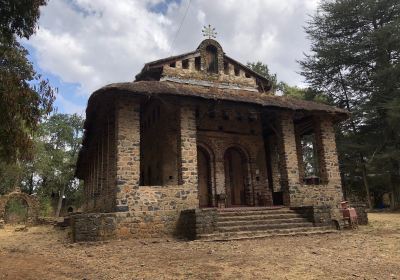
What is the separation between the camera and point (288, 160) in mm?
13875

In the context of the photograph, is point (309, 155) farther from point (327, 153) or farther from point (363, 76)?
point (327, 153)

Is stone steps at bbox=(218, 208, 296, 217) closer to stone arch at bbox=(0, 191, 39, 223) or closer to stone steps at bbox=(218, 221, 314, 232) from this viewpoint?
stone steps at bbox=(218, 221, 314, 232)

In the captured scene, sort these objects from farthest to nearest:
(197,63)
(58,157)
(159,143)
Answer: (58,157) < (197,63) < (159,143)

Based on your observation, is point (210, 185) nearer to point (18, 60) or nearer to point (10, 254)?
point (10, 254)

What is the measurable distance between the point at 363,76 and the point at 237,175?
14.0 meters

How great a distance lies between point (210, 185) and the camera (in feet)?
49.3

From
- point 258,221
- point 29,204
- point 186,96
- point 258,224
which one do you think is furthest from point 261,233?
point 29,204

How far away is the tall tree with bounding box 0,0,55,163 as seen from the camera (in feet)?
21.2

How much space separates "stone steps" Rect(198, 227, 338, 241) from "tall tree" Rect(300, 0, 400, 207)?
1125 centimetres

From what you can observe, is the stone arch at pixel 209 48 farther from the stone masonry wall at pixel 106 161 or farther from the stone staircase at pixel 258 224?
the stone staircase at pixel 258 224

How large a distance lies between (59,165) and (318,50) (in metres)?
29.9

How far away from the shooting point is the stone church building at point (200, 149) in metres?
11.1

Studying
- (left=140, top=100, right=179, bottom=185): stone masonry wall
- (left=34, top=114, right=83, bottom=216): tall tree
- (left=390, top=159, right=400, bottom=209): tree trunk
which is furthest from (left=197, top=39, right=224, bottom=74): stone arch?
(left=34, top=114, right=83, bottom=216): tall tree

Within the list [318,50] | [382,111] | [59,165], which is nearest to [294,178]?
[382,111]
